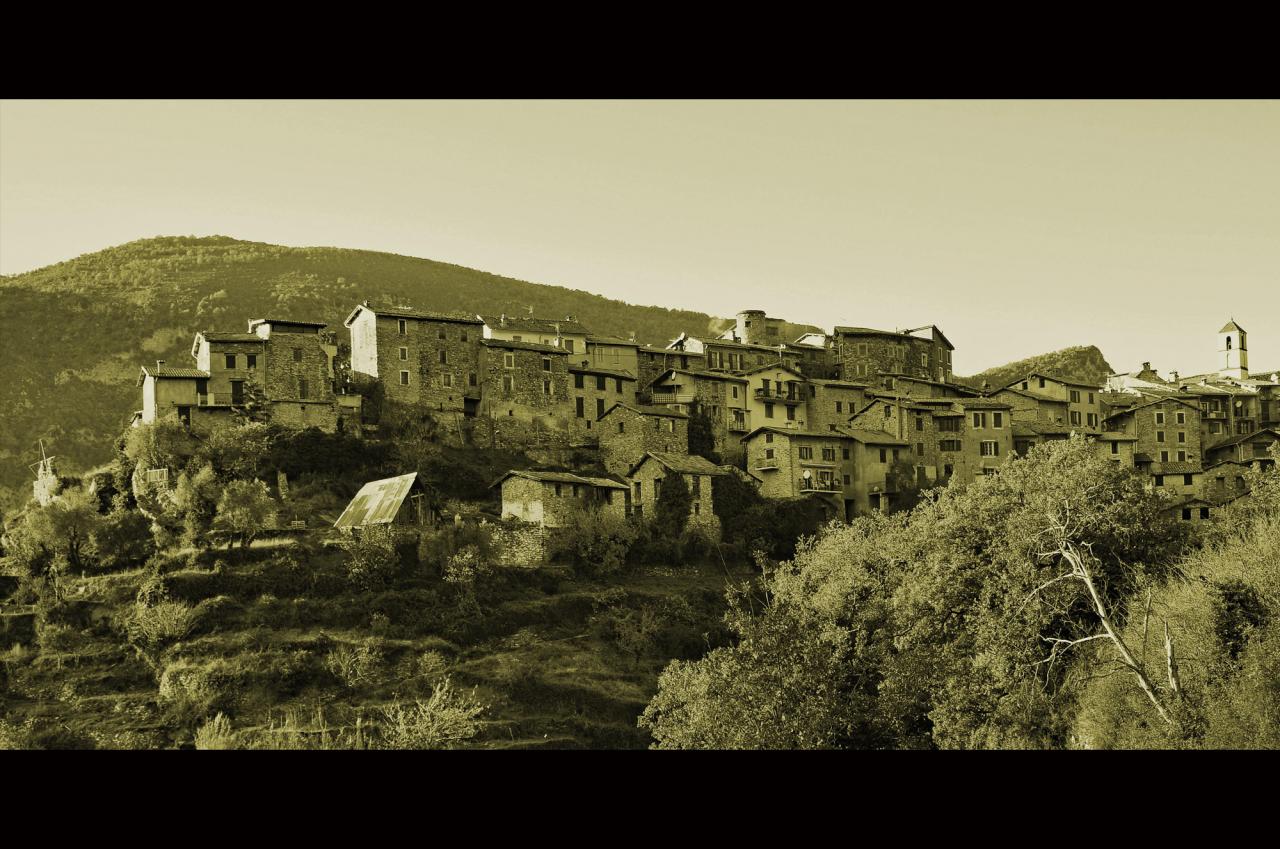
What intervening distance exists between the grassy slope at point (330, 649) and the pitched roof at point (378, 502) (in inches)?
90.0

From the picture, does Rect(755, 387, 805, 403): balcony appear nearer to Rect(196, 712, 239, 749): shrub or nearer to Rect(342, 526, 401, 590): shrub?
Rect(342, 526, 401, 590): shrub

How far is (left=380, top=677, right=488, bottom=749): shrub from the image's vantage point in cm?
3369

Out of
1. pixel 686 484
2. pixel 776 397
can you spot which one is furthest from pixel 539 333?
pixel 686 484

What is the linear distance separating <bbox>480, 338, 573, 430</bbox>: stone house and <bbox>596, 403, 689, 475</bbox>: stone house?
2050mm

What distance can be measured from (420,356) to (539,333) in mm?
8455

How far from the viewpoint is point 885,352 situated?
235ft

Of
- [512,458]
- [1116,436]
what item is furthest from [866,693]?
[1116,436]

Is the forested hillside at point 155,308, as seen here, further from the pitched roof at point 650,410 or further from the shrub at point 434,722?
the shrub at point 434,722

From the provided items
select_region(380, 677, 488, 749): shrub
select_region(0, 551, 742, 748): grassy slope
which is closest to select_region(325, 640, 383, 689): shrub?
select_region(0, 551, 742, 748): grassy slope

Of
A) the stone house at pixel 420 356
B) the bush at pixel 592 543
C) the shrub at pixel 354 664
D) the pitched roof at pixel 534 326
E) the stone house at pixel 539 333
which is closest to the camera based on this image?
the shrub at pixel 354 664

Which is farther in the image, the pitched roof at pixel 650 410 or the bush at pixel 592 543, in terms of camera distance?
the pitched roof at pixel 650 410

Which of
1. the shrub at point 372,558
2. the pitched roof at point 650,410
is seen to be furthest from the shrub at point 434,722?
the pitched roof at point 650,410

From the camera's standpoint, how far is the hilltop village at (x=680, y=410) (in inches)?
2066
